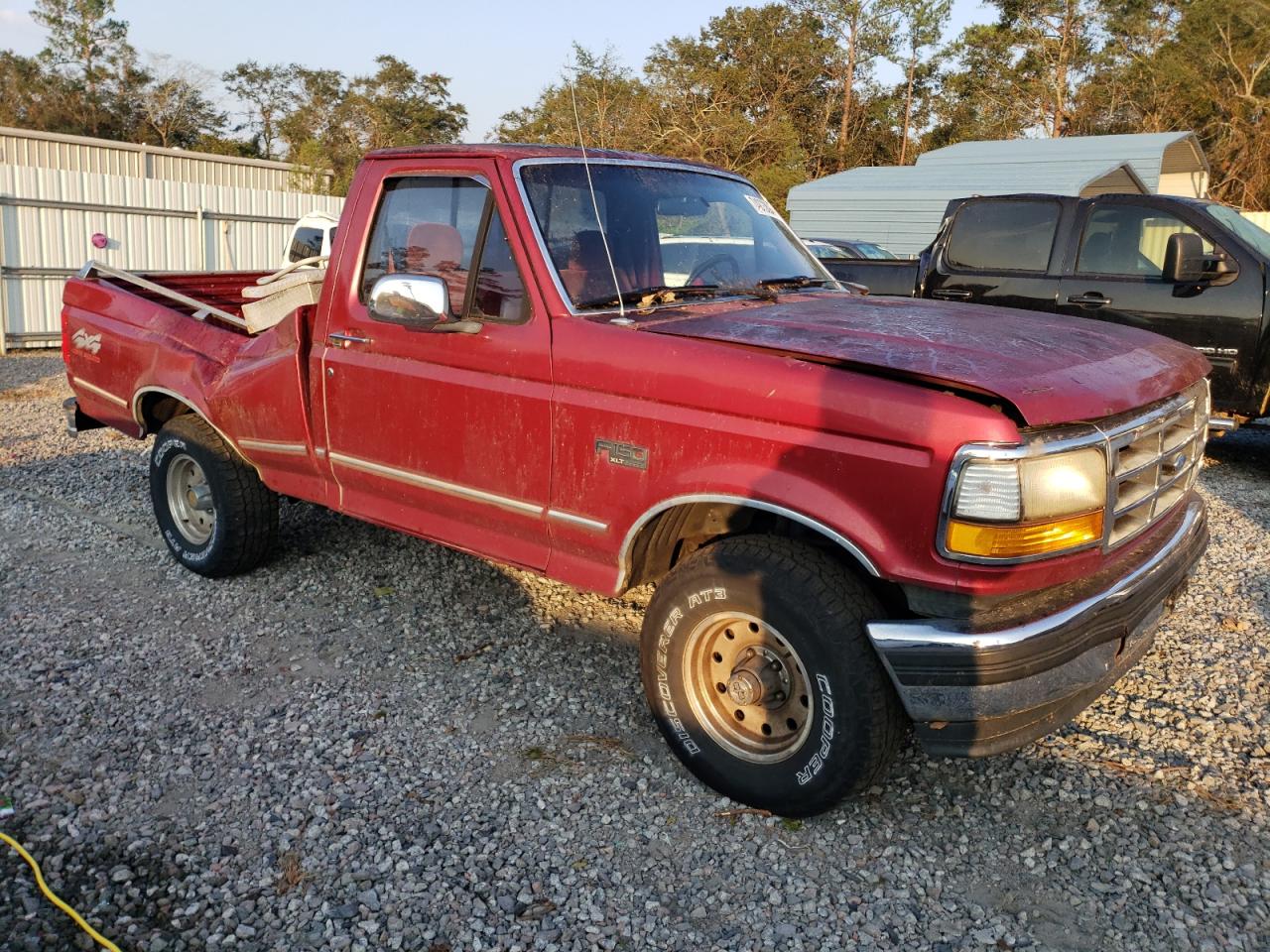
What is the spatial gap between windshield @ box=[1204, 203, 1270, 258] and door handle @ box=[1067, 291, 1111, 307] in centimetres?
102

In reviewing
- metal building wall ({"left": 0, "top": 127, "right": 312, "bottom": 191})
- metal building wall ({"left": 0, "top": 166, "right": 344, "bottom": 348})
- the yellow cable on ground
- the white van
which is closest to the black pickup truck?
the yellow cable on ground

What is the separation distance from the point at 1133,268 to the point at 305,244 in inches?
407

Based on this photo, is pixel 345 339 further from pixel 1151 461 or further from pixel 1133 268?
pixel 1133 268

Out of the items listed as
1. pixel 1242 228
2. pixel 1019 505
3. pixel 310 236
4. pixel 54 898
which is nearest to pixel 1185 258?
pixel 1242 228

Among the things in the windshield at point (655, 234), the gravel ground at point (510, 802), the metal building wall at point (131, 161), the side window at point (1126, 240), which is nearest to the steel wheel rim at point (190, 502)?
the gravel ground at point (510, 802)

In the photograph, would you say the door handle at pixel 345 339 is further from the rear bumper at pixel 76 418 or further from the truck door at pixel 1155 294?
the truck door at pixel 1155 294

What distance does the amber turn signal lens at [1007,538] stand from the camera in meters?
2.69

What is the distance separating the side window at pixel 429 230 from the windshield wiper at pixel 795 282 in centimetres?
121

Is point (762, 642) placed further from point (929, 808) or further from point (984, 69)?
point (984, 69)

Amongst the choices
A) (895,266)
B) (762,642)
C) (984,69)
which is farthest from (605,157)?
(984,69)

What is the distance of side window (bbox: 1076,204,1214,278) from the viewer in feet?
25.2

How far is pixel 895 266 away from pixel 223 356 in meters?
6.69

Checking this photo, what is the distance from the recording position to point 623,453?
3338mm

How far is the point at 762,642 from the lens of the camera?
10.5 ft
